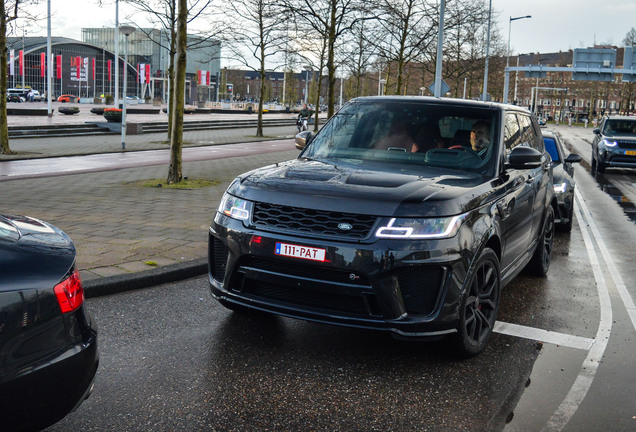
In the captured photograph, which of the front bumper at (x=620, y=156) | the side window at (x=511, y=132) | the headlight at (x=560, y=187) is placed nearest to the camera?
the side window at (x=511, y=132)

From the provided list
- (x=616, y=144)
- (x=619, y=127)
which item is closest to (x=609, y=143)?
(x=616, y=144)

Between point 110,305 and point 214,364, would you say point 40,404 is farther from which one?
point 110,305

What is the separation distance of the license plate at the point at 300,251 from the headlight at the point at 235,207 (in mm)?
364

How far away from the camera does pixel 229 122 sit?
4619cm

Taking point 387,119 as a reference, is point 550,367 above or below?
below

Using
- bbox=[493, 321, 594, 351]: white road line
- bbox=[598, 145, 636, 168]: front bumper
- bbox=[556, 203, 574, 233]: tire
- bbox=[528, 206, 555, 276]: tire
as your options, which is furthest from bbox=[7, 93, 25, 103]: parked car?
bbox=[493, 321, 594, 351]: white road line

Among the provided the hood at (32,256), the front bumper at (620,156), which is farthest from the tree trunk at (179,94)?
the front bumper at (620,156)

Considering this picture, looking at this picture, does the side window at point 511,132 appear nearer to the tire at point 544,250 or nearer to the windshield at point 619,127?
the tire at point 544,250

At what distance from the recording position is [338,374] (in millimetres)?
4332

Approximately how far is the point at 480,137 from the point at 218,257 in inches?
88.5

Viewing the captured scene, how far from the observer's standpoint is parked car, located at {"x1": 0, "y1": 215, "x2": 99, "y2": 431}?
2523mm

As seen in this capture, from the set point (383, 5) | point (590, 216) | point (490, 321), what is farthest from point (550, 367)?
point (383, 5)

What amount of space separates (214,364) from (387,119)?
243 centimetres

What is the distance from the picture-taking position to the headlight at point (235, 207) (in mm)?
4500
